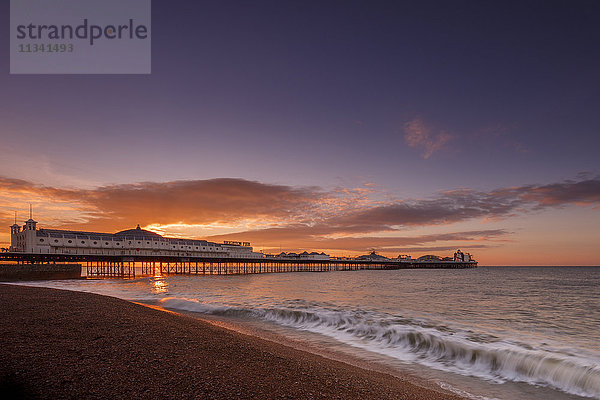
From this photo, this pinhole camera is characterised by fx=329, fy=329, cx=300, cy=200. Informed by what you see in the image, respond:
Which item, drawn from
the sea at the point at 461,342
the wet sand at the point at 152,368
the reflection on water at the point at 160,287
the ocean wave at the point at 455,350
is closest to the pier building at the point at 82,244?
the reflection on water at the point at 160,287

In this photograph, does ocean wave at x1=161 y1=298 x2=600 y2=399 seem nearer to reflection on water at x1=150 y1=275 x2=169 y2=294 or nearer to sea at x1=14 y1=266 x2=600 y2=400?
sea at x1=14 y1=266 x2=600 y2=400

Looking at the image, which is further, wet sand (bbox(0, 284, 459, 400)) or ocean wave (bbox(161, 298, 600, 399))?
ocean wave (bbox(161, 298, 600, 399))

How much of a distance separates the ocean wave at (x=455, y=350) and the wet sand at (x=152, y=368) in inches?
144

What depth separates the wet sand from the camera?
4.68 metres

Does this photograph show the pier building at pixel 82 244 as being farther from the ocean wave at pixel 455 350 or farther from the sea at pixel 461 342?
the ocean wave at pixel 455 350

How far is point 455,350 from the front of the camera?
34.7 ft

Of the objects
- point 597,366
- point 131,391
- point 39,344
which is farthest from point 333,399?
point 597,366

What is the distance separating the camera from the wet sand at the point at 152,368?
4680 millimetres

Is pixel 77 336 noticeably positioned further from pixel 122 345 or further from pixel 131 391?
pixel 131 391

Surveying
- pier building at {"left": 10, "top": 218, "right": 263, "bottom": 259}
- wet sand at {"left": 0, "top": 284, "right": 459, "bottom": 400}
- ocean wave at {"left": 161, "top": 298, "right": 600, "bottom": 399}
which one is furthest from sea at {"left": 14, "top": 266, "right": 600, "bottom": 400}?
pier building at {"left": 10, "top": 218, "right": 263, "bottom": 259}

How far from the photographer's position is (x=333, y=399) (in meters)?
5.02

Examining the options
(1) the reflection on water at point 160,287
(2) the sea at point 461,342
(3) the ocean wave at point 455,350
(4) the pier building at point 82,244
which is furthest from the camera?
(4) the pier building at point 82,244

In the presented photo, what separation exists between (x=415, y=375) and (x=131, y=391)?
669cm

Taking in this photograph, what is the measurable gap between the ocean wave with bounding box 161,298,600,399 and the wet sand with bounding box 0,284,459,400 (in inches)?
144
